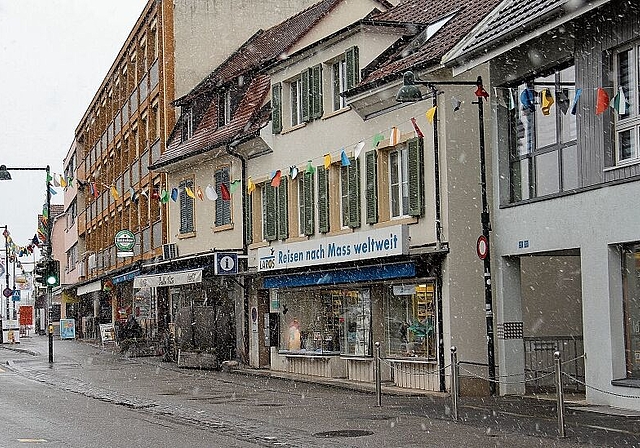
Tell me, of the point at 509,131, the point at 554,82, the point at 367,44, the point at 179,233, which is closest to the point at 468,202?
the point at 509,131

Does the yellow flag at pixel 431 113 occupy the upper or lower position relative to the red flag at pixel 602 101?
upper

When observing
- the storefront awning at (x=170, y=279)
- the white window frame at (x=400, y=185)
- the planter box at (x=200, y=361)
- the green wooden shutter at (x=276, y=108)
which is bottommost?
the planter box at (x=200, y=361)

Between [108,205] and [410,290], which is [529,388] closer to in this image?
[410,290]

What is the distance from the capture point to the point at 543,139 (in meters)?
20.8

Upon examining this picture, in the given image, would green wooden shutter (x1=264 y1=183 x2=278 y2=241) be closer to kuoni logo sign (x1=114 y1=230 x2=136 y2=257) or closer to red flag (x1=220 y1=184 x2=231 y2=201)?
red flag (x1=220 y1=184 x2=231 y2=201)

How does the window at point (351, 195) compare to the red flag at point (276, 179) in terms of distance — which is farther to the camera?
the red flag at point (276, 179)

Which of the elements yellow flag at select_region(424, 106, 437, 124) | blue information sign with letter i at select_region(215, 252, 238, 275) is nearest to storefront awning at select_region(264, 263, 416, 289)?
blue information sign with letter i at select_region(215, 252, 238, 275)

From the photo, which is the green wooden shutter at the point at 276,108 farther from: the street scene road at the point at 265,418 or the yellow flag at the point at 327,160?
the street scene road at the point at 265,418

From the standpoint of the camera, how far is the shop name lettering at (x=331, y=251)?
23500 mm

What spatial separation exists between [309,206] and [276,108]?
3256mm

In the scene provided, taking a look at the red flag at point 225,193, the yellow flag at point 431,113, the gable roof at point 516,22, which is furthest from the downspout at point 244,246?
the gable roof at point 516,22

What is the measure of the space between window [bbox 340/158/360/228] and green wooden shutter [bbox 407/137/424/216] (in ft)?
8.66

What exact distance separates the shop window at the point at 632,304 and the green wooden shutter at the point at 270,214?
521 inches

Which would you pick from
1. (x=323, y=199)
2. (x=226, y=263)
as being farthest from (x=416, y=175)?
(x=226, y=263)
